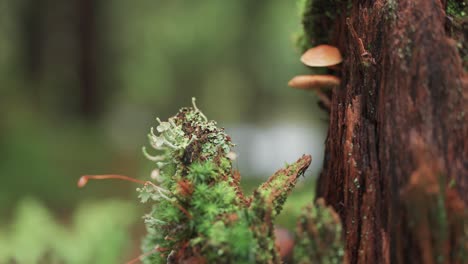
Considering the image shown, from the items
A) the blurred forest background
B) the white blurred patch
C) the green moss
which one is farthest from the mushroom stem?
the white blurred patch

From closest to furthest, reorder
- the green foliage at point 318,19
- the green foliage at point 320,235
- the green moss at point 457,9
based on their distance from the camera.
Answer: the green foliage at point 320,235 → the green moss at point 457,9 → the green foliage at point 318,19

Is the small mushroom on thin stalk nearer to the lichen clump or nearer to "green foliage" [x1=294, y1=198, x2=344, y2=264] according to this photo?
the lichen clump

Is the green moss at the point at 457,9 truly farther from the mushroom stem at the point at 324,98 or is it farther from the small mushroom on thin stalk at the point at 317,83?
the mushroom stem at the point at 324,98

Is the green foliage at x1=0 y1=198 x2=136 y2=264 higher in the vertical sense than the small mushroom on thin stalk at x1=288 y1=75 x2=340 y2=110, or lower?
lower

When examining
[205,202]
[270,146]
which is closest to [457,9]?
[205,202]

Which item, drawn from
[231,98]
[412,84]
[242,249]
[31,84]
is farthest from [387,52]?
[231,98]

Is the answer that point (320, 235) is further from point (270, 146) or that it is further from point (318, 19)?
point (270, 146)

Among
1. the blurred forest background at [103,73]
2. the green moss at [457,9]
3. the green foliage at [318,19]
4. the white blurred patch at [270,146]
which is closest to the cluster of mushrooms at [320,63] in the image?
the green foliage at [318,19]

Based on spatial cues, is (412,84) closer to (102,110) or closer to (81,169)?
(81,169)
